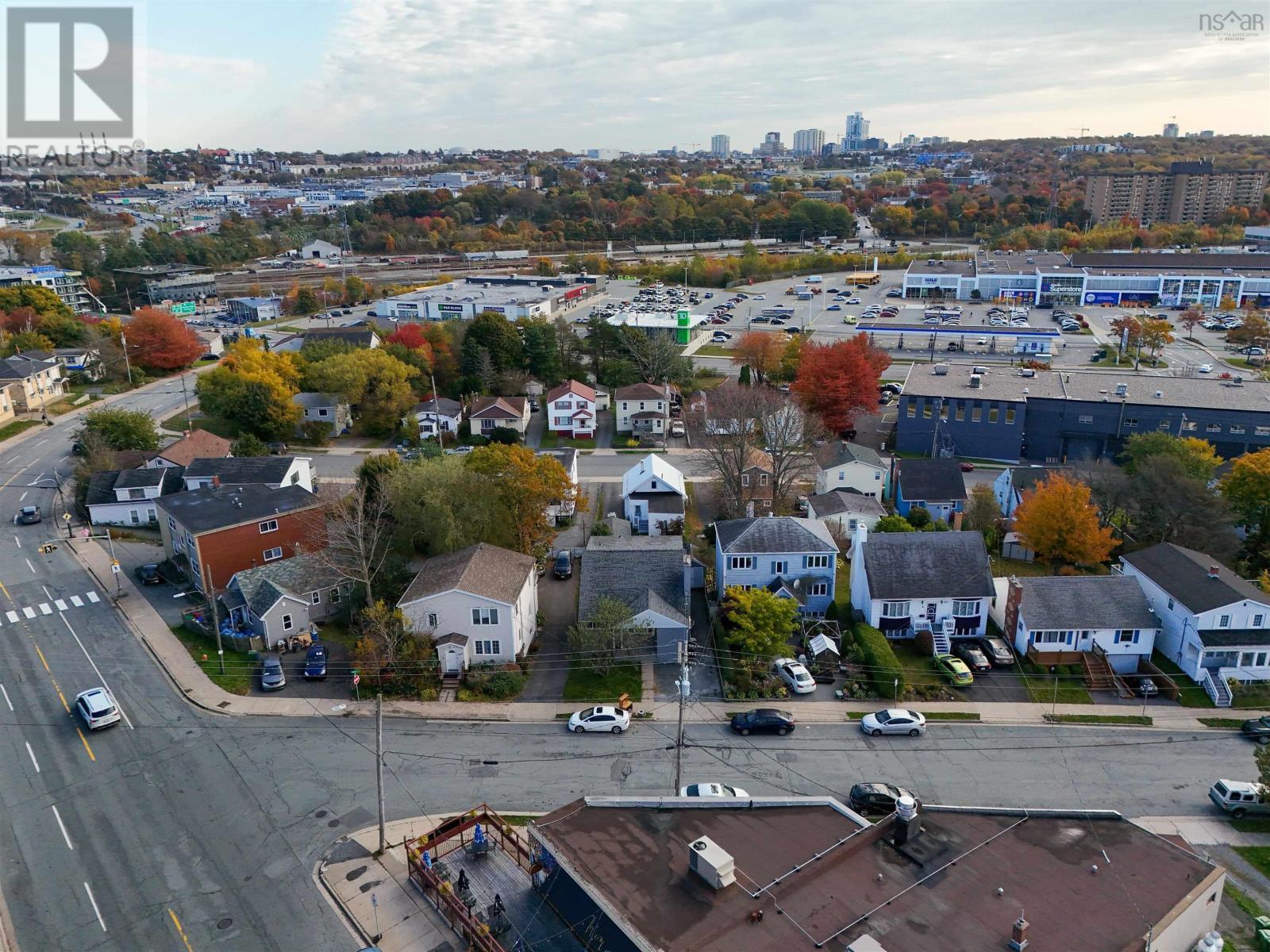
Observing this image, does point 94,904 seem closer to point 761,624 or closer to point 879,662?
point 761,624

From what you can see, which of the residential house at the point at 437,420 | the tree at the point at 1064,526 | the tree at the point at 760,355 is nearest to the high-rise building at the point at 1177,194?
the tree at the point at 760,355

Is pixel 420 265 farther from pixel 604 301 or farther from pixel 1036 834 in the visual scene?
pixel 1036 834

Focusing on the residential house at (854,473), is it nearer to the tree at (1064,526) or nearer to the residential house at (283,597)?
the tree at (1064,526)

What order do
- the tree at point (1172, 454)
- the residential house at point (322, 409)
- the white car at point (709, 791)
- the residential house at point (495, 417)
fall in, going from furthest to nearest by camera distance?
the residential house at point (322, 409) → the residential house at point (495, 417) → the tree at point (1172, 454) → the white car at point (709, 791)

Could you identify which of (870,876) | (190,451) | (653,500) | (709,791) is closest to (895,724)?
(709,791)

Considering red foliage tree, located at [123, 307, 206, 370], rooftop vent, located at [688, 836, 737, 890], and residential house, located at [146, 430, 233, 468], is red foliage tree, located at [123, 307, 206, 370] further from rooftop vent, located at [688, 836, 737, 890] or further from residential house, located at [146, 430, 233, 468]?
rooftop vent, located at [688, 836, 737, 890]

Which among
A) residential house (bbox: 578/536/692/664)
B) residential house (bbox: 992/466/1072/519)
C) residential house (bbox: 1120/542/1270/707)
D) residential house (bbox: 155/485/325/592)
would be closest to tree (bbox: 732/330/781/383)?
residential house (bbox: 992/466/1072/519)
